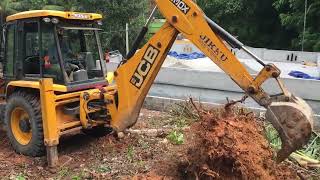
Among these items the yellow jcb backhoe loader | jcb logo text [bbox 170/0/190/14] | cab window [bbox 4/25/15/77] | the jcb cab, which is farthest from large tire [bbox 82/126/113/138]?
jcb logo text [bbox 170/0/190/14]

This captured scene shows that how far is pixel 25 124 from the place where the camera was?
6.65 metres

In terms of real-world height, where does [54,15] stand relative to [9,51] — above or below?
above

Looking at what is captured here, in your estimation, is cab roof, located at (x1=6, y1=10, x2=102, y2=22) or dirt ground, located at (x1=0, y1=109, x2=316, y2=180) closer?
dirt ground, located at (x1=0, y1=109, x2=316, y2=180)

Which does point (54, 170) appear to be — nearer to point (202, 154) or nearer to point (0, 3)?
point (202, 154)

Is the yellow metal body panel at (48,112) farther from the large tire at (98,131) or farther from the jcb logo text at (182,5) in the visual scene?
the jcb logo text at (182,5)

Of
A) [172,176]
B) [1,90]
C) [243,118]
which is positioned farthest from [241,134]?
[1,90]

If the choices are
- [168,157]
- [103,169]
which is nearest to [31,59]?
[103,169]

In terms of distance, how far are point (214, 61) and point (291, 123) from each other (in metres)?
1.21

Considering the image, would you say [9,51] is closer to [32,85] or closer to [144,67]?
[32,85]

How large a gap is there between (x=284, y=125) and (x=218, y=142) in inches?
30.5

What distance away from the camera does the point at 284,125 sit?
445 centimetres

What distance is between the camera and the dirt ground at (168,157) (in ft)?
16.0

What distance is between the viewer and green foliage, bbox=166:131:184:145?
6.99 metres

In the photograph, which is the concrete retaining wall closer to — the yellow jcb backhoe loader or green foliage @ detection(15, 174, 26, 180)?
the yellow jcb backhoe loader
